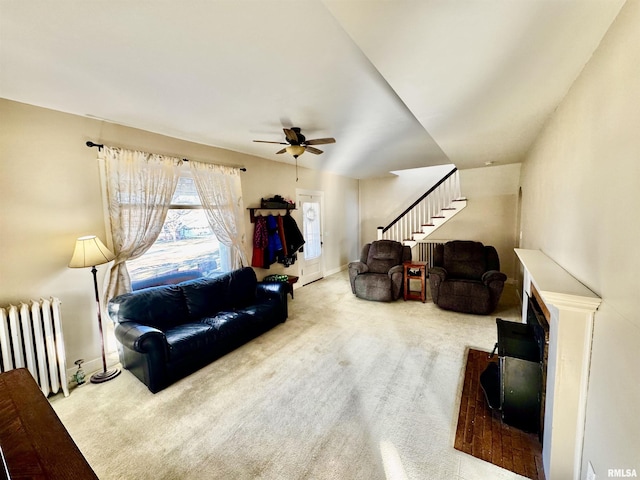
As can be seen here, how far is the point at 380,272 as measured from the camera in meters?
4.83

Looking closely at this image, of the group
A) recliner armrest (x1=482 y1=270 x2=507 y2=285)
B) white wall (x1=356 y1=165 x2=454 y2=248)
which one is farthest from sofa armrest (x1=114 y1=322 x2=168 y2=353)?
white wall (x1=356 y1=165 x2=454 y2=248)

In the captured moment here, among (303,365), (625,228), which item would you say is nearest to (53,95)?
(303,365)

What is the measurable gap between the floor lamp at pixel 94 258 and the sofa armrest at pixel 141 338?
385 millimetres

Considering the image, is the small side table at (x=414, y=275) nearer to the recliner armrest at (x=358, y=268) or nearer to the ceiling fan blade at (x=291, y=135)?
the recliner armrest at (x=358, y=268)

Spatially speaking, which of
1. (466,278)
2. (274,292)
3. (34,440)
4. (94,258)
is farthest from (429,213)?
(34,440)

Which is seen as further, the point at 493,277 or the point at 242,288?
the point at 493,277

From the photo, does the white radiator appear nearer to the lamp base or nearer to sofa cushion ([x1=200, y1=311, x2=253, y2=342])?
the lamp base

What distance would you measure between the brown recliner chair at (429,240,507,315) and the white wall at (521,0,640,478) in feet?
7.69

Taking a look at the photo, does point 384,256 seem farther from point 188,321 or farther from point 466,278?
point 188,321

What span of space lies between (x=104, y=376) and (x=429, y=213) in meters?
6.27

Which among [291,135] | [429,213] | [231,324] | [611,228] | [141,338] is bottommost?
[231,324]

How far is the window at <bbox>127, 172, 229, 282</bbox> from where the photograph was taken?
10.5 feet

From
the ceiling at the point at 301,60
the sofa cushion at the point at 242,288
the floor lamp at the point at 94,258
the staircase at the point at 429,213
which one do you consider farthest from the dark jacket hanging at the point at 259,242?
the staircase at the point at 429,213

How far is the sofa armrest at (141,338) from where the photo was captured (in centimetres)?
225
